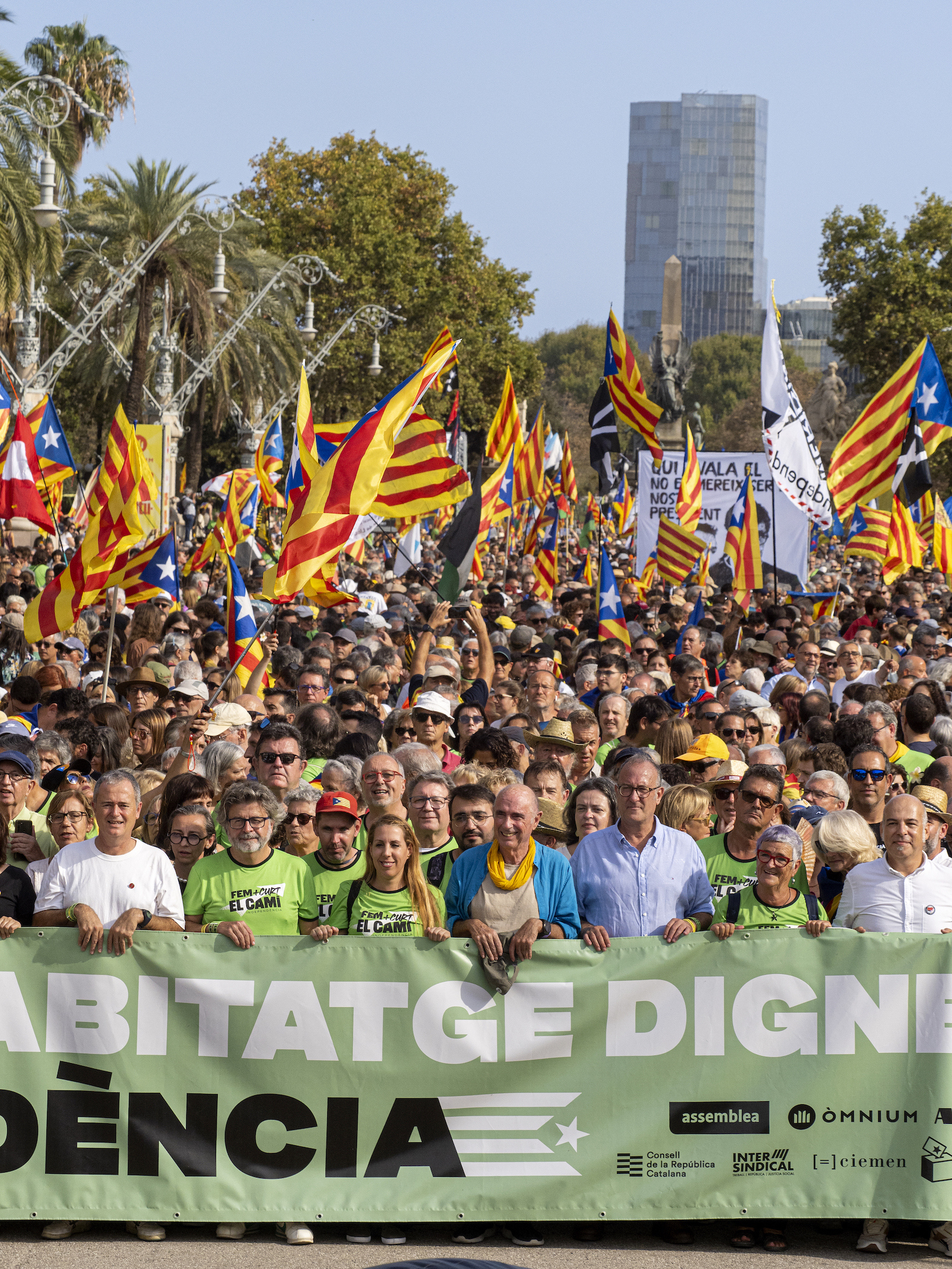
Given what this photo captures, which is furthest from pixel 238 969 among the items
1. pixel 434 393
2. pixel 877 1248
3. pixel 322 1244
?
pixel 434 393

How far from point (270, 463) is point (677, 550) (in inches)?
238

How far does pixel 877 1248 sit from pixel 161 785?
3832mm

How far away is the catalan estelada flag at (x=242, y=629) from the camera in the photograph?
11.6 m

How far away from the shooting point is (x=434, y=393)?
53375 millimetres

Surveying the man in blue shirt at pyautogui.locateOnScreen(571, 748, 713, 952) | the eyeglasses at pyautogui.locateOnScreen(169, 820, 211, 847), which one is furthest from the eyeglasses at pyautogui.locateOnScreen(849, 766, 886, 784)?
the eyeglasses at pyautogui.locateOnScreen(169, 820, 211, 847)

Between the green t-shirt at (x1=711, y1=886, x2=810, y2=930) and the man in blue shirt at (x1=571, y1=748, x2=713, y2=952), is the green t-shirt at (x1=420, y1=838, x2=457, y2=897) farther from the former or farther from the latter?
the green t-shirt at (x1=711, y1=886, x2=810, y2=930)

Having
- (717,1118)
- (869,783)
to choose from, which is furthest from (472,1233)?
(869,783)

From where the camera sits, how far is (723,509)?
23984 mm

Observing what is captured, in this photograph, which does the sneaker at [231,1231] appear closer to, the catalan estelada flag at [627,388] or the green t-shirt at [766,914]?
the green t-shirt at [766,914]

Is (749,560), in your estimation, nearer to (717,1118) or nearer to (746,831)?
(746,831)

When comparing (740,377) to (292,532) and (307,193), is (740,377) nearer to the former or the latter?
(307,193)

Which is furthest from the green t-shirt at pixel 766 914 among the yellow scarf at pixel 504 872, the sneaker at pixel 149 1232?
the sneaker at pixel 149 1232

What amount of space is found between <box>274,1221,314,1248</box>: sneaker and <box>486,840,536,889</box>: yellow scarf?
1.36 m

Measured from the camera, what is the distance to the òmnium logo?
5.80 metres
